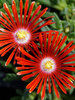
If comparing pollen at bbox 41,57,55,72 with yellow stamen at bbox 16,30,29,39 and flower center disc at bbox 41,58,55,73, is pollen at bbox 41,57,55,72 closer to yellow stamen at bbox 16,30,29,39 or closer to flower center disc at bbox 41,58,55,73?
flower center disc at bbox 41,58,55,73

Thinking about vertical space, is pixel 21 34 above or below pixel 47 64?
above

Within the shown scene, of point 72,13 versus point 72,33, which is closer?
point 72,33

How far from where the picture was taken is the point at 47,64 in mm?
1521

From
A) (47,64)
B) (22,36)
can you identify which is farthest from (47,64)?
(22,36)

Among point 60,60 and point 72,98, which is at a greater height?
point 60,60

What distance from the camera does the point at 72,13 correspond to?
1.72 m

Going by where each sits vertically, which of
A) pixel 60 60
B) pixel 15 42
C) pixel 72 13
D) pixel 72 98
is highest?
pixel 72 13

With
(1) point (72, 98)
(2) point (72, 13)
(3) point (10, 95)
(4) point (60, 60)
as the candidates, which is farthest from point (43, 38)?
(3) point (10, 95)

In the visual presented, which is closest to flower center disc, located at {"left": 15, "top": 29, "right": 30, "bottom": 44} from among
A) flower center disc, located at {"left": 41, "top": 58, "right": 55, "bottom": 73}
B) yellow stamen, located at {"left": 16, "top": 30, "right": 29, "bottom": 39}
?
yellow stamen, located at {"left": 16, "top": 30, "right": 29, "bottom": 39}

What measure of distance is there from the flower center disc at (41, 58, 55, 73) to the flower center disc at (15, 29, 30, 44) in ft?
0.71

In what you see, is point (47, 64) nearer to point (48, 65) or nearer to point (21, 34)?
point (48, 65)

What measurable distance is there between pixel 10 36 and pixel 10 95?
3.67ft

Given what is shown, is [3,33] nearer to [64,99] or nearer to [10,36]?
[10,36]

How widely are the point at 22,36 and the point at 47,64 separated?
0.30 metres
